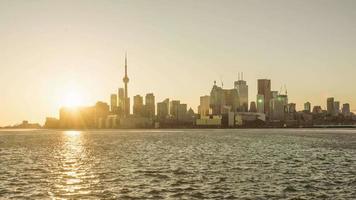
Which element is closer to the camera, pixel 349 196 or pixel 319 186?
pixel 349 196

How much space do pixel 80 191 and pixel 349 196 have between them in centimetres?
3048

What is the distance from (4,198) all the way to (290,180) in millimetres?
36729

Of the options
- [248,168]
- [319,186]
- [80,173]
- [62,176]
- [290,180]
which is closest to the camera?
[319,186]

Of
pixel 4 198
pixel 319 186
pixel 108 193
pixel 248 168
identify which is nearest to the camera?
pixel 4 198

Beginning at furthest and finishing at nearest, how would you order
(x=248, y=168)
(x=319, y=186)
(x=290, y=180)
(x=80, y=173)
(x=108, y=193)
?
(x=248, y=168)
(x=80, y=173)
(x=290, y=180)
(x=319, y=186)
(x=108, y=193)

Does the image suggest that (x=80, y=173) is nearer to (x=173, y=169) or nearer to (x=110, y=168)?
(x=110, y=168)

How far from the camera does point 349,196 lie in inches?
2009

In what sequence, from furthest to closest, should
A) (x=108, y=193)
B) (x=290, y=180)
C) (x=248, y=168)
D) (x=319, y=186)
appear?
(x=248, y=168) → (x=290, y=180) → (x=319, y=186) → (x=108, y=193)

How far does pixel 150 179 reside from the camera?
217ft

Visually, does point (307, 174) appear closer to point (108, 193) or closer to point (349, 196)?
point (349, 196)

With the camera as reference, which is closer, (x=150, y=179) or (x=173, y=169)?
(x=150, y=179)

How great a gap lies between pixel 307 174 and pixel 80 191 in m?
35.4

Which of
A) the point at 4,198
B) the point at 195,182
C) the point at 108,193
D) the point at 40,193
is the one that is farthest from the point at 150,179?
the point at 4,198

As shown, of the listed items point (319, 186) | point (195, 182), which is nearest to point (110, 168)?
point (195, 182)
